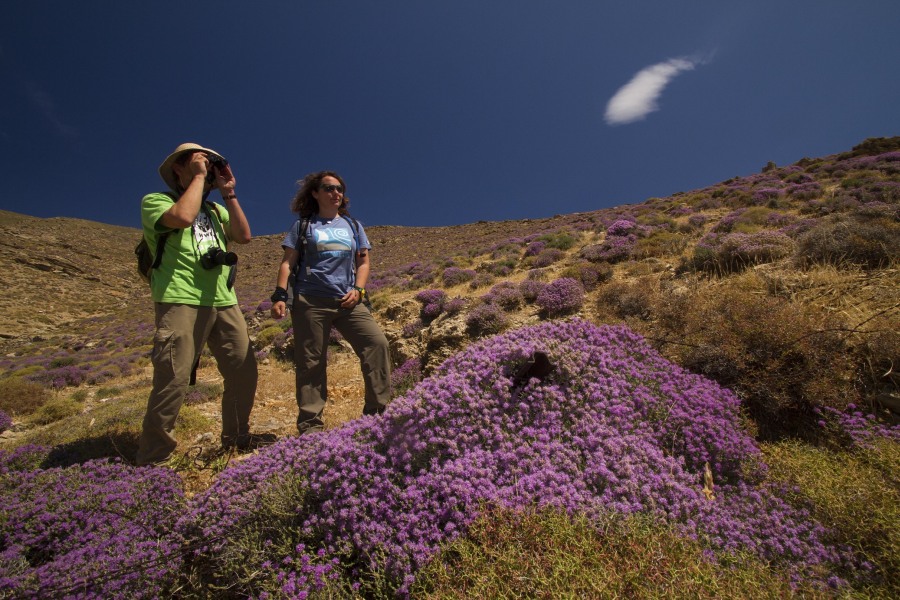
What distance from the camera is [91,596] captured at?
1.91 meters

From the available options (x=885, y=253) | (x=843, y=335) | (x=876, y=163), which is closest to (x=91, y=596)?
(x=843, y=335)

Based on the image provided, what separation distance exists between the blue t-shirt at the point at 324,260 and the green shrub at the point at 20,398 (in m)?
9.39

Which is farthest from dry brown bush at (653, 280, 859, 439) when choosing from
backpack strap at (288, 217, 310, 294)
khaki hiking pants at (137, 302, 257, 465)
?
khaki hiking pants at (137, 302, 257, 465)

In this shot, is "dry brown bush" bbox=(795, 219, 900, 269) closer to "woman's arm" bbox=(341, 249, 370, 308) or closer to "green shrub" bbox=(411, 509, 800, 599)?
"green shrub" bbox=(411, 509, 800, 599)

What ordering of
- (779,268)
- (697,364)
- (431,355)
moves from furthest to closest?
(431,355) < (779,268) < (697,364)

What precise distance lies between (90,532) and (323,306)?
2338 millimetres

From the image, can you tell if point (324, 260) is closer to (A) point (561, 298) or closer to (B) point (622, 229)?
(A) point (561, 298)

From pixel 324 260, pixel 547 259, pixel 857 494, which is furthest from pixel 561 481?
pixel 547 259

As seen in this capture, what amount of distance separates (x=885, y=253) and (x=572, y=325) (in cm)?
479

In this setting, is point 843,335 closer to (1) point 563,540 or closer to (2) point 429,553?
(1) point 563,540

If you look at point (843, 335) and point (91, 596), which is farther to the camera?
point (843, 335)

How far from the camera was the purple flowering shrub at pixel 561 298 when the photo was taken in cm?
642

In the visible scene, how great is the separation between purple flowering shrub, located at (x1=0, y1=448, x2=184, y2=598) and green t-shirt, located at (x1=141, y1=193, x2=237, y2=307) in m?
1.50

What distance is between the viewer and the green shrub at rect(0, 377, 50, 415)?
8.13 meters
